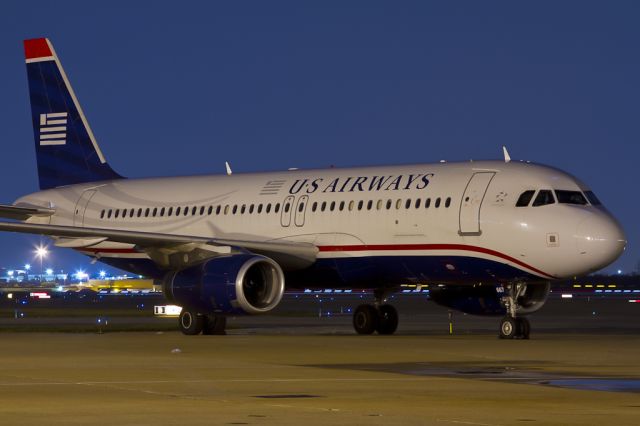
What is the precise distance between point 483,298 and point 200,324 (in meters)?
Answer: 7.44

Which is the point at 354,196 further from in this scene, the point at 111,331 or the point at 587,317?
the point at 587,317

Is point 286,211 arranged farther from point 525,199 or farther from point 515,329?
point 515,329

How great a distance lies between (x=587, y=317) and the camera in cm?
5075

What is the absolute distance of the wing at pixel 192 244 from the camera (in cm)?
3391

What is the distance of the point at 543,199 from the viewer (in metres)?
30.9

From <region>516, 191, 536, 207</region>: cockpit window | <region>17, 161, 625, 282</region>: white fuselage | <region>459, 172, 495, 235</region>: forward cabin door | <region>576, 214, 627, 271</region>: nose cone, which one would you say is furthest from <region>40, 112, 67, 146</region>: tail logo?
<region>576, 214, 627, 271</region>: nose cone

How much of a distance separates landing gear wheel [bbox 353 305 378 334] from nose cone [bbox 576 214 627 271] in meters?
7.17

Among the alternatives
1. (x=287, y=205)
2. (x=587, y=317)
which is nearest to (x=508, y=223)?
(x=287, y=205)

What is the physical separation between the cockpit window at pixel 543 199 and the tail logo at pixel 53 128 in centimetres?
1845

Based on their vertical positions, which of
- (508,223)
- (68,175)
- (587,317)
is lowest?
(587,317)

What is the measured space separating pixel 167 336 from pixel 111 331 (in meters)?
3.98

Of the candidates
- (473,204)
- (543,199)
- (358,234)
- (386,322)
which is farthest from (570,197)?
(386,322)

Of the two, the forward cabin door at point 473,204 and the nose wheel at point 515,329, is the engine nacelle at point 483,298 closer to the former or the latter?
the nose wheel at point 515,329

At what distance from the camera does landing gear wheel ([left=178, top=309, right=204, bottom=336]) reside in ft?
116
